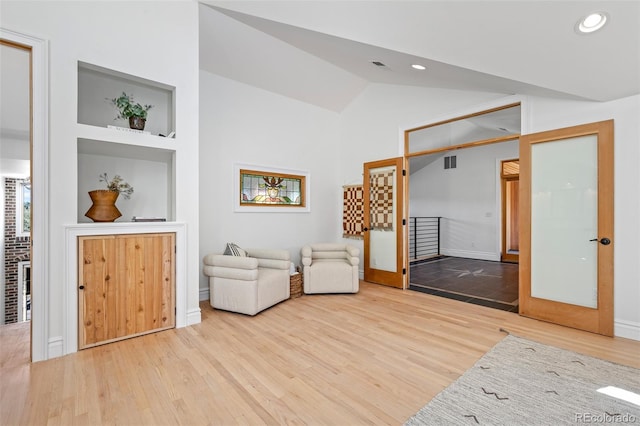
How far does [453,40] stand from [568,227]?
2318mm

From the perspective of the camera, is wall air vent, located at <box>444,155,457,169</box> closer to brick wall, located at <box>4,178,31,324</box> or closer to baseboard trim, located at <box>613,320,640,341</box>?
baseboard trim, located at <box>613,320,640,341</box>

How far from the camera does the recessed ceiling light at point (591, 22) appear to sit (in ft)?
6.98

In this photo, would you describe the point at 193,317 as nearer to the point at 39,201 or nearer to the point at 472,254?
the point at 39,201

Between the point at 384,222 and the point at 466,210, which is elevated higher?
the point at 466,210

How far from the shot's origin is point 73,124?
8.36 ft

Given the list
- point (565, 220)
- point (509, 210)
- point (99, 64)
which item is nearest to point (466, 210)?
point (509, 210)

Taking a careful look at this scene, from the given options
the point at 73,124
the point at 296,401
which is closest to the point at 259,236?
the point at 73,124

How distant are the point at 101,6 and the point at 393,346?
4116mm

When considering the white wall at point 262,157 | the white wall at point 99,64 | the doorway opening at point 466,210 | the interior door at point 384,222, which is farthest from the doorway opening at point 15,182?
the doorway opening at point 466,210

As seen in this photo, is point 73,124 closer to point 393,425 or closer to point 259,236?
point 259,236

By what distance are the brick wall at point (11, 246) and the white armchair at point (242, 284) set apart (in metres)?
1.70

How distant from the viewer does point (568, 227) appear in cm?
312

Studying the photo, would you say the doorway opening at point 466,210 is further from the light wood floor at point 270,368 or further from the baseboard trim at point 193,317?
the baseboard trim at point 193,317

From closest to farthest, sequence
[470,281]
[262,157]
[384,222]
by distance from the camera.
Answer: [262,157], [384,222], [470,281]
